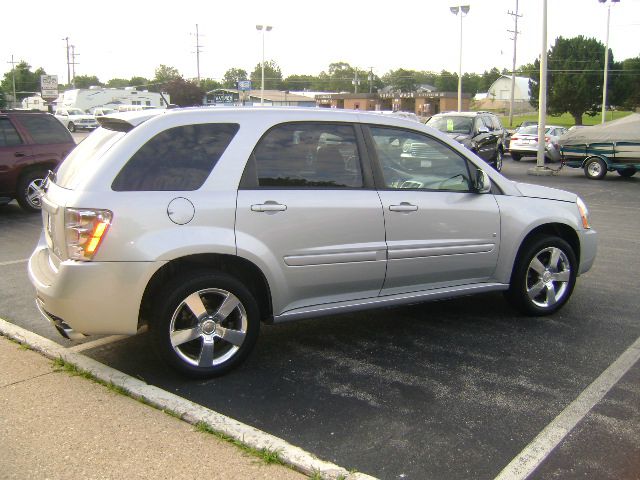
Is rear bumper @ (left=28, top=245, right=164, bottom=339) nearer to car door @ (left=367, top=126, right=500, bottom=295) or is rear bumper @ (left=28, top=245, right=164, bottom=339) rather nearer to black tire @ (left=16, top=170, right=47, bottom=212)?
car door @ (left=367, top=126, right=500, bottom=295)

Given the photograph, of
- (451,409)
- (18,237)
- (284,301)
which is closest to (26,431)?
(284,301)

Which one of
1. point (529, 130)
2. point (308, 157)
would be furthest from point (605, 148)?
point (308, 157)

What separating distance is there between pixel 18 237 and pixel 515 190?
716 centimetres

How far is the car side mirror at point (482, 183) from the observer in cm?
519

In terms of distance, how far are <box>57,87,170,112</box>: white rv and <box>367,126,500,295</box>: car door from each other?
204 feet

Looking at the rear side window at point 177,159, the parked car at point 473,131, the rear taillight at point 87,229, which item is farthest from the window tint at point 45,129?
the parked car at point 473,131

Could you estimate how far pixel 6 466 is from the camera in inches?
127

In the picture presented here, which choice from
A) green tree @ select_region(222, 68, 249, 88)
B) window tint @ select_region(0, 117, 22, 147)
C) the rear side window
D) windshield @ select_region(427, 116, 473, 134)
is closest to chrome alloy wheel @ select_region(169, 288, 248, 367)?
the rear side window

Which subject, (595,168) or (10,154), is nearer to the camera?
(10,154)

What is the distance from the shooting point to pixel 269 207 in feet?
14.1

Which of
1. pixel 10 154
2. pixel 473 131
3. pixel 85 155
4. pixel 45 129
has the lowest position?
pixel 10 154

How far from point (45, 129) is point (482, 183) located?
912 cm

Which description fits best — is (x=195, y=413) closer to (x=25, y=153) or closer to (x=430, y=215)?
(x=430, y=215)

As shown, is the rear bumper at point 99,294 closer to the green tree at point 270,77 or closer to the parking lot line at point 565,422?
the parking lot line at point 565,422
